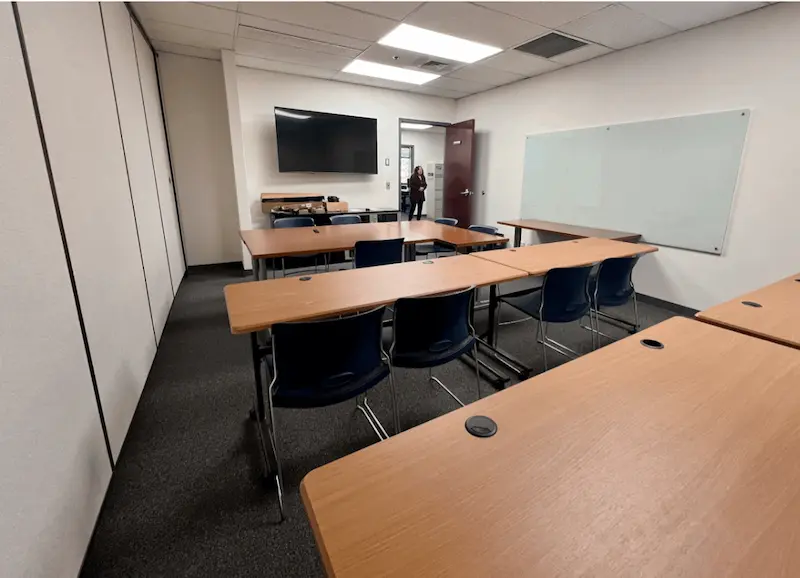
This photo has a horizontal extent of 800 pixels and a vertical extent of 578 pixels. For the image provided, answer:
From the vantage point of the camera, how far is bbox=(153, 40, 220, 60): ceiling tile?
4.46 meters

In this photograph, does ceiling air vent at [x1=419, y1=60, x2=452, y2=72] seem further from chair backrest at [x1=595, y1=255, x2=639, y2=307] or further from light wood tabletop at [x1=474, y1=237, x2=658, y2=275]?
chair backrest at [x1=595, y1=255, x2=639, y2=307]

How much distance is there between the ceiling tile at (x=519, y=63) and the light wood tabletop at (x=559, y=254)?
263 cm

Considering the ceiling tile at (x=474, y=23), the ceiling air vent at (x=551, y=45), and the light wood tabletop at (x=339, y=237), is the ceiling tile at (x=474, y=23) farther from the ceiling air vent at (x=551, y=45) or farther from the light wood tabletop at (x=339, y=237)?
the light wood tabletop at (x=339, y=237)

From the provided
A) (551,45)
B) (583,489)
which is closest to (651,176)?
(551,45)

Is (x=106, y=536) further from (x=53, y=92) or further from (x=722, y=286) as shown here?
(x=722, y=286)

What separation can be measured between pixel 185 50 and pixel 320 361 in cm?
518

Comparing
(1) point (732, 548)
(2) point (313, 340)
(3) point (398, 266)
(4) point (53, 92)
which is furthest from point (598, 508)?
(4) point (53, 92)

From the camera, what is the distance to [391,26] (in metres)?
3.75

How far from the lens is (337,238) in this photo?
3.61 meters

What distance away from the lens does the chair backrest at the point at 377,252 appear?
127 inches

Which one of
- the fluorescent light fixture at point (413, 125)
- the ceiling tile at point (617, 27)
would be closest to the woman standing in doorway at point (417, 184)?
the fluorescent light fixture at point (413, 125)

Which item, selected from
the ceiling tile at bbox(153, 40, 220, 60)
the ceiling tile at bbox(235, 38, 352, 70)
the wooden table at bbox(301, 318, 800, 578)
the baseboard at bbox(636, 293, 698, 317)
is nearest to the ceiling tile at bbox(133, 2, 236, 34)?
the ceiling tile at bbox(235, 38, 352, 70)

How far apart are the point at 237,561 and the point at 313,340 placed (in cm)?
88

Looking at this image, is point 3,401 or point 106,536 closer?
point 3,401
